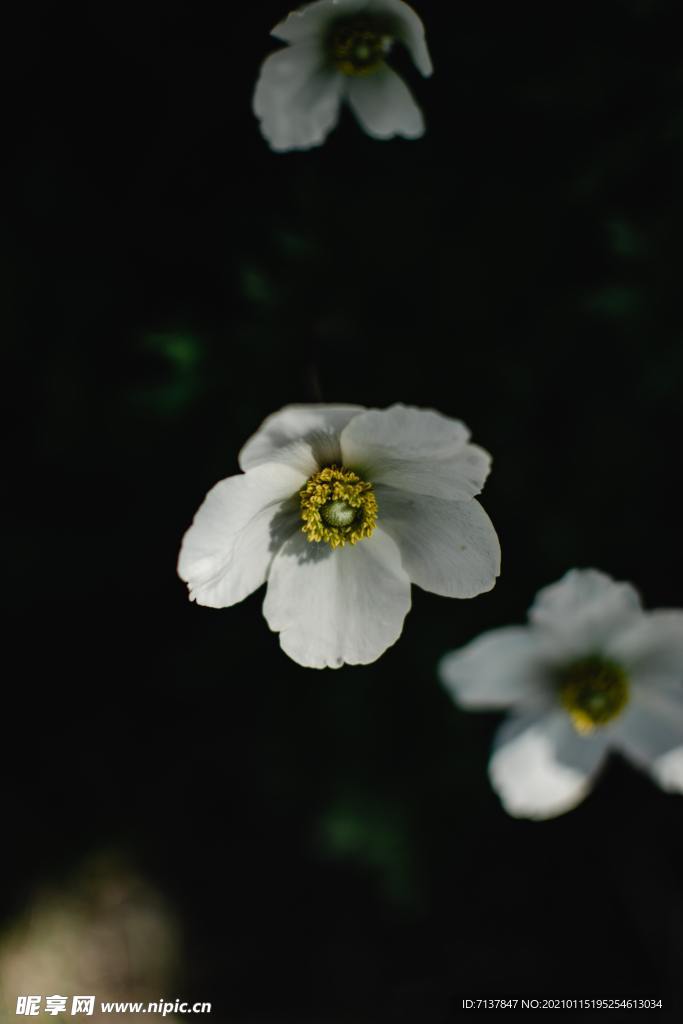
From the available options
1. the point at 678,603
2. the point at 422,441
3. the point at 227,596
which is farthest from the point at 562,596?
the point at 678,603

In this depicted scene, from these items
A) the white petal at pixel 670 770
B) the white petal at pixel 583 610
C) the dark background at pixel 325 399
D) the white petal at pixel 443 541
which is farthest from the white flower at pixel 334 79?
the white petal at pixel 670 770

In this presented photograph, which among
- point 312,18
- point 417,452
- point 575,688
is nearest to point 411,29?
point 312,18

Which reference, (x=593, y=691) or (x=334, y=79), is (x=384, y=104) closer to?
(x=334, y=79)

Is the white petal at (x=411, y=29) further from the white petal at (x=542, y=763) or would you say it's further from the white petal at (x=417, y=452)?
the white petal at (x=542, y=763)

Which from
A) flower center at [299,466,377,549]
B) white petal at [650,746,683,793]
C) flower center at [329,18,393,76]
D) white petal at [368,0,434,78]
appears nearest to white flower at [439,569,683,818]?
white petal at [650,746,683,793]

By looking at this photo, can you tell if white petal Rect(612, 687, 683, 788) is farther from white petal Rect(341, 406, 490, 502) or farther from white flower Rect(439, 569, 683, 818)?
white petal Rect(341, 406, 490, 502)

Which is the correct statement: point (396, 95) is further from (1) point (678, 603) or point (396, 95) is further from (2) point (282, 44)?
(1) point (678, 603)
